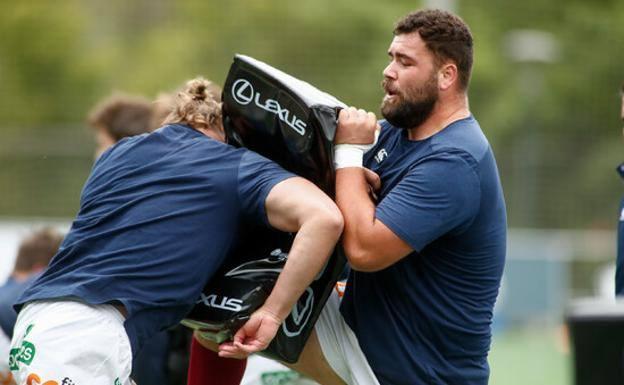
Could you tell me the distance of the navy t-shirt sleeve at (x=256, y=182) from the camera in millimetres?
4555

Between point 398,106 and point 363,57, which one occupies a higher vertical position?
point 363,57

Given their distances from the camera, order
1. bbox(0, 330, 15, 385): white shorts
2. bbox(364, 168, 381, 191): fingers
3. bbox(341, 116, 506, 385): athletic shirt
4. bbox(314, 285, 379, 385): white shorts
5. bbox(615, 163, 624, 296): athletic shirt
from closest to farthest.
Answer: bbox(341, 116, 506, 385): athletic shirt < bbox(364, 168, 381, 191): fingers < bbox(314, 285, 379, 385): white shorts < bbox(615, 163, 624, 296): athletic shirt < bbox(0, 330, 15, 385): white shorts

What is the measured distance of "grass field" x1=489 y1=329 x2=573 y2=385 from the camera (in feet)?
36.6

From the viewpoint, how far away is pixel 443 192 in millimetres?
4641

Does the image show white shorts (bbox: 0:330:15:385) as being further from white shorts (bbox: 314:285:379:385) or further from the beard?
the beard

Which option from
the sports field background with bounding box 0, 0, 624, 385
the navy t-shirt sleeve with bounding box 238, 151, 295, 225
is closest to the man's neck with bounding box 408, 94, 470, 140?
the navy t-shirt sleeve with bounding box 238, 151, 295, 225

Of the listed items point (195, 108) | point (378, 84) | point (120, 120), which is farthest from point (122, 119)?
point (378, 84)

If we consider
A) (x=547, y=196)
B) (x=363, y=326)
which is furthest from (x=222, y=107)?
(x=547, y=196)

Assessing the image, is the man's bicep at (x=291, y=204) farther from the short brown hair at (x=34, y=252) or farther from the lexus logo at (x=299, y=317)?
the short brown hair at (x=34, y=252)

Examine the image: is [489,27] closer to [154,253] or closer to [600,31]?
[600,31]

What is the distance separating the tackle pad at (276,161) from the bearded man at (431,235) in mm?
108

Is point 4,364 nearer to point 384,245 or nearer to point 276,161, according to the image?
point 276,161

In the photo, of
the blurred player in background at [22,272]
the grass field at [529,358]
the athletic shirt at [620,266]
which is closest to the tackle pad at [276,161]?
the athletic shirt at [620,266]

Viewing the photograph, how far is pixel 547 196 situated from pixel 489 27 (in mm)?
4818
